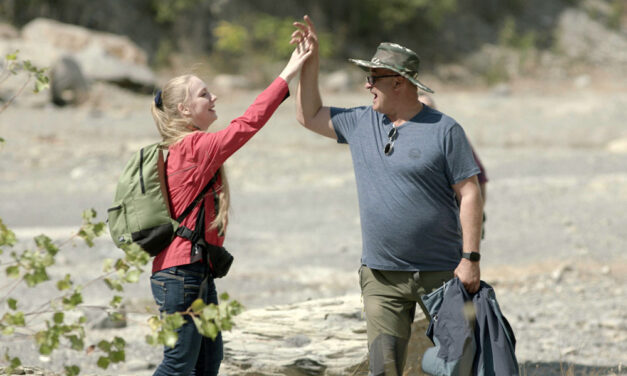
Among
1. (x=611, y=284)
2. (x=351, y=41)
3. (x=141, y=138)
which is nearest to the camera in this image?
(x=611, y=284)

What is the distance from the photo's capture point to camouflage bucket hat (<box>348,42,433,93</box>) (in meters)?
3.49

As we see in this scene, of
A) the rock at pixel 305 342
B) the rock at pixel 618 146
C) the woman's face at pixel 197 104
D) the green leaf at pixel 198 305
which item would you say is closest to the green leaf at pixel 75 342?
the green leaf at pixel 198 305

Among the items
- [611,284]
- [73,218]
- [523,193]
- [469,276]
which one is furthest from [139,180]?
[523,193]

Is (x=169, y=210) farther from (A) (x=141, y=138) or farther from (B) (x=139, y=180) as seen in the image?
(A) (x=141, y=138)

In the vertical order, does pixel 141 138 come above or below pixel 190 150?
above

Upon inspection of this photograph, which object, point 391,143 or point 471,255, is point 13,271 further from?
point 471,255

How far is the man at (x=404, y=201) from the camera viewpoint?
11.2ft

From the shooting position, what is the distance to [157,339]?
2596 millimetres

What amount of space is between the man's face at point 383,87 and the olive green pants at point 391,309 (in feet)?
2.39

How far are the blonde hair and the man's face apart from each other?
753 mm

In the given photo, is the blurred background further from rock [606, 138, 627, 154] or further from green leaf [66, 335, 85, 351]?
green leaf [66, 335, 85, 351]

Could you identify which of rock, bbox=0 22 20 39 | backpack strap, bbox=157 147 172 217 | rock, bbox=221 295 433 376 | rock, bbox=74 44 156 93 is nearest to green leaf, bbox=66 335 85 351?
backpack strap, bbox=157 147 172 217

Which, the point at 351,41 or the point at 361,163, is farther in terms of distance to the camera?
the point at 351,41

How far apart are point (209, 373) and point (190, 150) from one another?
0.97 m
